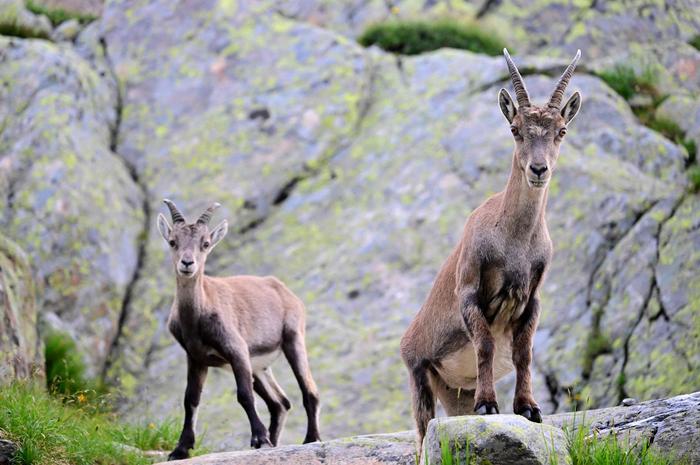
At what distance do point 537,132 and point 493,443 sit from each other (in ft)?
8.57

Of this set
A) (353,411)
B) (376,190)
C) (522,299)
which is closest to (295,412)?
(353,411)

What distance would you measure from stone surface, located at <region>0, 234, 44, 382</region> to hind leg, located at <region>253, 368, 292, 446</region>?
7.70 ft

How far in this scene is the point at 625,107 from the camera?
1544 cm

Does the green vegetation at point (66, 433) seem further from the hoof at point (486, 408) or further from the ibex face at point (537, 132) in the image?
the ibex face at point (537, 132)

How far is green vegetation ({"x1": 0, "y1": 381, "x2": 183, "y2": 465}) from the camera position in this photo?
7684 mm

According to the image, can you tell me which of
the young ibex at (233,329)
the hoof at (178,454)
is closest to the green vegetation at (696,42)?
the young ibex at (233,329)

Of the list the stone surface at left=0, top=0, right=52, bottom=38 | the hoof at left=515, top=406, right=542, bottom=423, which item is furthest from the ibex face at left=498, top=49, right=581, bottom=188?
the stone surface at left=0, top=0, right=52, bottom=38

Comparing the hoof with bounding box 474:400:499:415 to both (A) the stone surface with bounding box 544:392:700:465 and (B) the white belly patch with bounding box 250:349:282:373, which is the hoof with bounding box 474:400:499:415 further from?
(B) the white belly patch with bounding box 250:349:282:373

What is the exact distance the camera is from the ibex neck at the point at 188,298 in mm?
10055

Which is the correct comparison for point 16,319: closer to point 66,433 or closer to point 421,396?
point 66,433

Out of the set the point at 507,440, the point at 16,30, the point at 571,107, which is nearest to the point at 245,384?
the point at 571,107

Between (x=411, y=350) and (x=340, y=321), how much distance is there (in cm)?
547

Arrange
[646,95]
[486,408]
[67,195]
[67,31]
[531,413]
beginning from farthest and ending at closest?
1. [67,31]
2. [646,95]
3. [67,195]
4. [531,413]
5. [486,408]

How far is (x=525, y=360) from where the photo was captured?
289 inches
